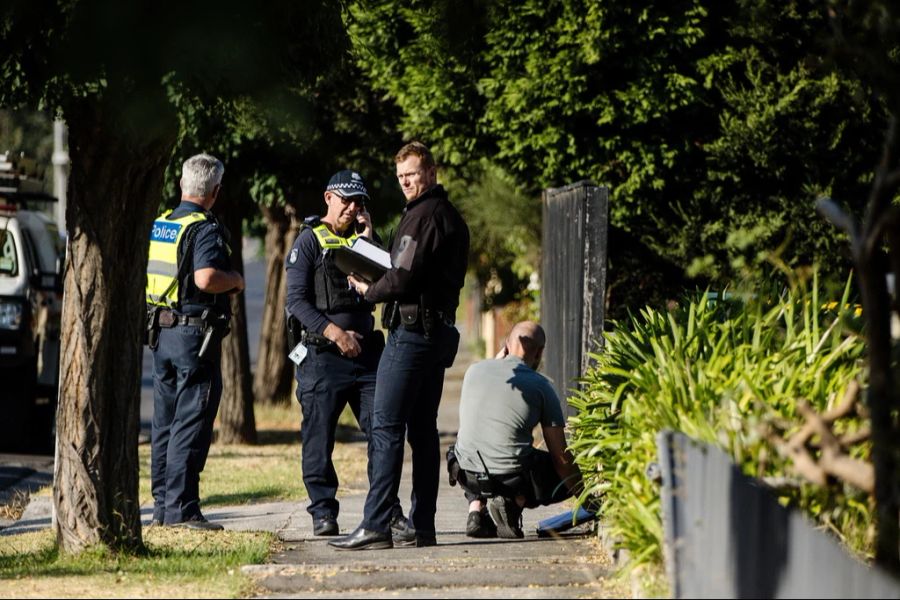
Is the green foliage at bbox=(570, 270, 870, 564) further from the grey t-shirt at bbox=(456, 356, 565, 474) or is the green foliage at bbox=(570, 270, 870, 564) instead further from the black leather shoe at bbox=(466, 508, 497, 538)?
the black leather shoe at bbox=(466, 508, 497, 538)

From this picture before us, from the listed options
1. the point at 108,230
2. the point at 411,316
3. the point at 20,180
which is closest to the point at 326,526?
the point at 411,316

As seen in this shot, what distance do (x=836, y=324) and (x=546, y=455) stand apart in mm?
1899

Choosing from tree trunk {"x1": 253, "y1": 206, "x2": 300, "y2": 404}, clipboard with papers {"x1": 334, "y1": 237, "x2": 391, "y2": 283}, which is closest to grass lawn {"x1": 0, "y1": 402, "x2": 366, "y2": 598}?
clipboard with papers {"x1": 334, "y1": 237, "x2": 391, "y2": 283}

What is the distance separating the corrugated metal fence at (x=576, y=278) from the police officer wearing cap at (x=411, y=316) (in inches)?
77.4

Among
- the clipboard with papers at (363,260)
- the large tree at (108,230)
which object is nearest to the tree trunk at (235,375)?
the clipboard with papers at (363,260)

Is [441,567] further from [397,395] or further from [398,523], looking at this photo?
[398,523]

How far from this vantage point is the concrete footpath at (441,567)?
18.4 ft

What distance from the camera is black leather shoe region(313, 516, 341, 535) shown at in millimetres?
7562

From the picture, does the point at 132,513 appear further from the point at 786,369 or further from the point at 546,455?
the point at 786,369

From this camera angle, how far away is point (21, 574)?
6.27 metres

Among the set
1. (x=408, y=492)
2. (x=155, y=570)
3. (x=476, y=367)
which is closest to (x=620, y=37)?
(x=408, y=492)

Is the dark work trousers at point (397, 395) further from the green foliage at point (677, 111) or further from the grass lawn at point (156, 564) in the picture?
the green foliage at point (677, 111)

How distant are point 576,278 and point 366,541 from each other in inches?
125

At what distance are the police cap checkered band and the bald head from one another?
41.4 inches
